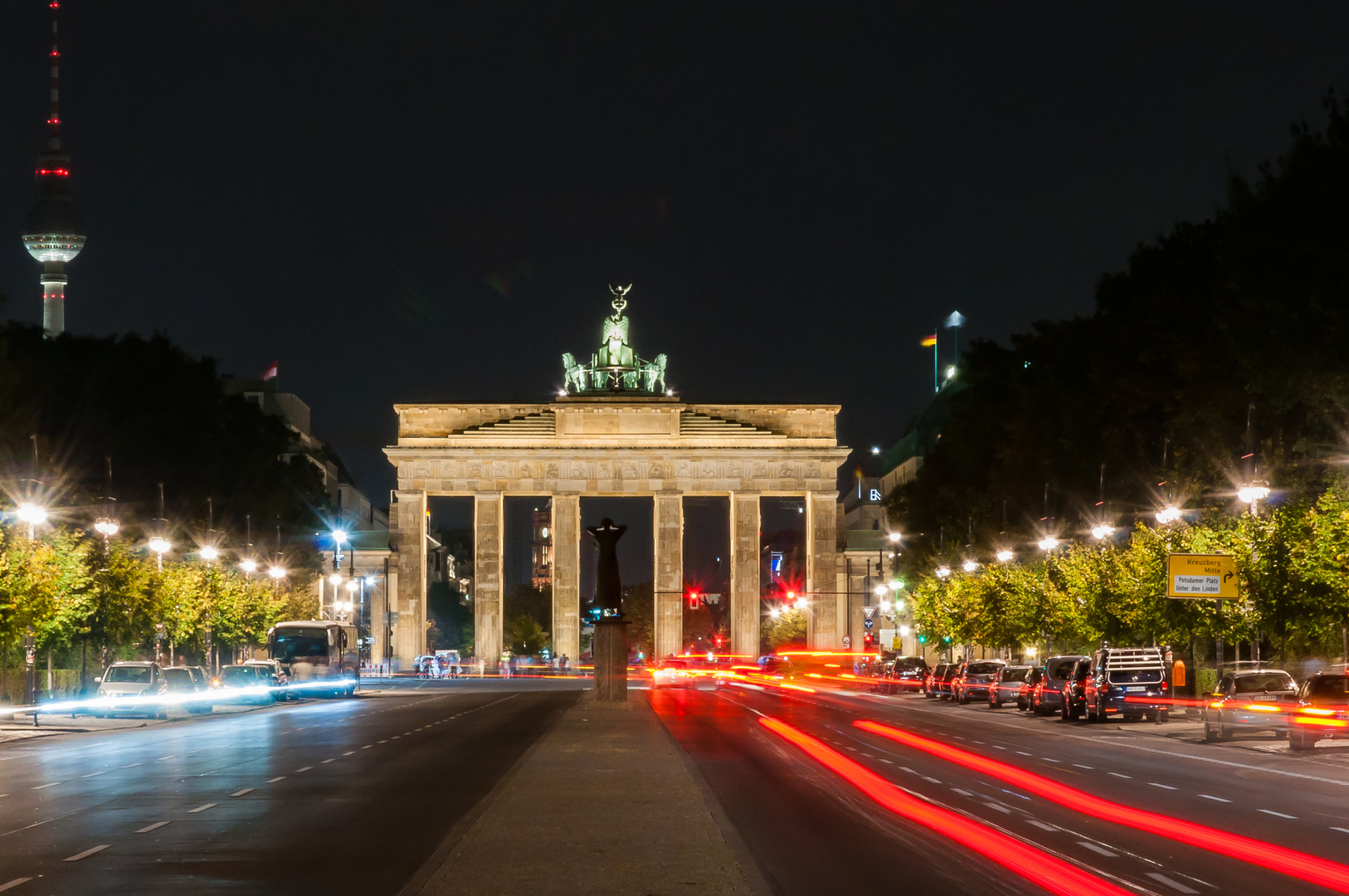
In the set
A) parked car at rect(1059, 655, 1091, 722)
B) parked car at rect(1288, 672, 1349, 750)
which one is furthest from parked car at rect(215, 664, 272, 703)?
parked car at rect(1288, 672, 1349, 750)

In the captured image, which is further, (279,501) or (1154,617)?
(279,501)

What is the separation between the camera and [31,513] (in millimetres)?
51375

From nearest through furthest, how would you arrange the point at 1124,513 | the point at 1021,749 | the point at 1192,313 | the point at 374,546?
the point at 1021,749, the point at 1192,313, the point at 1124,513, the point at 374,546

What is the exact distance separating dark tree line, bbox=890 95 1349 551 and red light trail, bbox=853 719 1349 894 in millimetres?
21049

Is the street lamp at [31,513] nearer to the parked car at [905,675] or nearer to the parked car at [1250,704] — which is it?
the parked car at [1250,704]

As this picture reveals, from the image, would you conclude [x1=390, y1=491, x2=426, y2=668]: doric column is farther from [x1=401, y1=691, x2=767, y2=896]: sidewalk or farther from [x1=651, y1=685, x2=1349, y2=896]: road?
[x1=401, y1=691, x2=767, y2=896]: sidewalk

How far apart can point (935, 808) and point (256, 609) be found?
7196 cm

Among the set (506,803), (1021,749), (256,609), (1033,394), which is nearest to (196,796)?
(506,803)

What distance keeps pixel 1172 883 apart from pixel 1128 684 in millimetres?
37766

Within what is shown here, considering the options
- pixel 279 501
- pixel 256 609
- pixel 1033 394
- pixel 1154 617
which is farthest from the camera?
pixel 279 501

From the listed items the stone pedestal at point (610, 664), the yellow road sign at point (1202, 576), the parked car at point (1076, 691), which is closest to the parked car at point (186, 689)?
the stone pedestal at point (610, 664)

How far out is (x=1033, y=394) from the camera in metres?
79.4

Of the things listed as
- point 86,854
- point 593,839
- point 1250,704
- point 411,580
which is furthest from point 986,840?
point 411,580

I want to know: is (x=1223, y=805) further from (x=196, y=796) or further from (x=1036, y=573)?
(x=1036, y=573)
